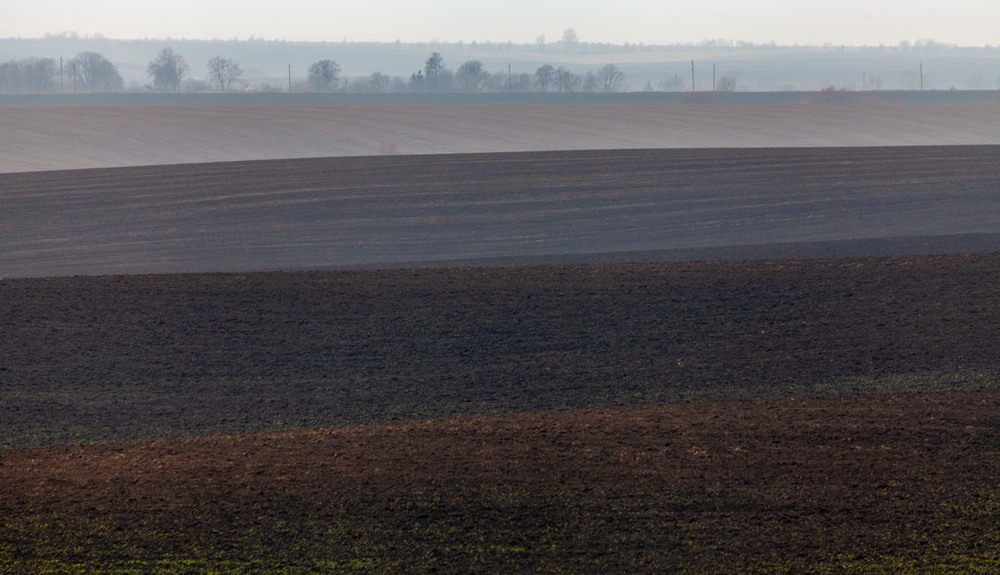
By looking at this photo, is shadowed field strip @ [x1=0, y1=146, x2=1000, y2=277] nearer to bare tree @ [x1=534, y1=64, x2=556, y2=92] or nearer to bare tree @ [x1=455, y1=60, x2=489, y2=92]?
bare tree @ [x1=534, y1=64, x2=556, y2=92]

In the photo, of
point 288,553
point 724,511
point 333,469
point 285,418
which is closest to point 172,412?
point 285,418

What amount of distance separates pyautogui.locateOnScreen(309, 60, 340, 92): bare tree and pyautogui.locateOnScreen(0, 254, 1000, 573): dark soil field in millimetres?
70820

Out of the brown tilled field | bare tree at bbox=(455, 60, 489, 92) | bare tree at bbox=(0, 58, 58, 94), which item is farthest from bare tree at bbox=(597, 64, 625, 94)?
the brown tilled field

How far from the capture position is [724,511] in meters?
6.50

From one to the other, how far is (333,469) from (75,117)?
140 ft

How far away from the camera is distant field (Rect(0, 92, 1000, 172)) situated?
1561 inches

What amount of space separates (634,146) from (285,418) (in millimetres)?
31093

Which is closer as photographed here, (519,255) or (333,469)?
(333,469)

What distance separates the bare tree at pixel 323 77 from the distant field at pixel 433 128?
29129 millimetres

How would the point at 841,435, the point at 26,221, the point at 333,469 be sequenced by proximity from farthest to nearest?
the point at 26,221, the point at 841,435, the point at 333,469

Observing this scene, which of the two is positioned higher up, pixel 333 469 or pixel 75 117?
pixel 75 117

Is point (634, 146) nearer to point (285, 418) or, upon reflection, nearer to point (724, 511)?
point (285, 418)

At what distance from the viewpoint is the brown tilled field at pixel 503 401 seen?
6.18 metres

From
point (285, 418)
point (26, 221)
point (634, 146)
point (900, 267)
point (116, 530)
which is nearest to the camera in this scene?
point (116, 530)
